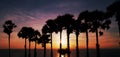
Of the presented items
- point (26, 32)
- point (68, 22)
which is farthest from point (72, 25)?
point (26, 32)

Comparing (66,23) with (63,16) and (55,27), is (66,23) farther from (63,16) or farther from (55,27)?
(55,27)

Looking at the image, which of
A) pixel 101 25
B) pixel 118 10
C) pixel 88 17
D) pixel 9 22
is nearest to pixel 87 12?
pixel 88 17

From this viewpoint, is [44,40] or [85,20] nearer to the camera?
[85,20]

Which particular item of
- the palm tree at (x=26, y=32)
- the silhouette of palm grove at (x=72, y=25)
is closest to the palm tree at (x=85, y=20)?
the silhouette of palm grove at (x=72, y=25)

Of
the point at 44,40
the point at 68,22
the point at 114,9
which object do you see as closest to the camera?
the point at 114,9

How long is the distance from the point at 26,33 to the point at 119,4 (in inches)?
1764

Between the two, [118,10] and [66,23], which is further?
[66,23]

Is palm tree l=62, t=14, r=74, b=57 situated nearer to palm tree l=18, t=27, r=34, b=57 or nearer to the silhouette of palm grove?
the silhouette of palm grove

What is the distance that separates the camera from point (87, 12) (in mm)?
49438

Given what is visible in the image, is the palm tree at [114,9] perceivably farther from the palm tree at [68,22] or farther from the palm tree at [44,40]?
the palm tree at [44,40]

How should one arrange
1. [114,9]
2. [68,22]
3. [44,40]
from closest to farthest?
[114,9] < [68,22] < [44,40]

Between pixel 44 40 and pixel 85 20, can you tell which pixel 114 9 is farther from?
pixel 44 40

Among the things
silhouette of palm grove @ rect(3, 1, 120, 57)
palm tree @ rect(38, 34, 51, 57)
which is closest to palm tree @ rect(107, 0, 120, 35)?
silhouette of palm grove @ rect(3, 1, 120, 57)

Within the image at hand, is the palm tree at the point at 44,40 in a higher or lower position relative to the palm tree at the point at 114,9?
lower
